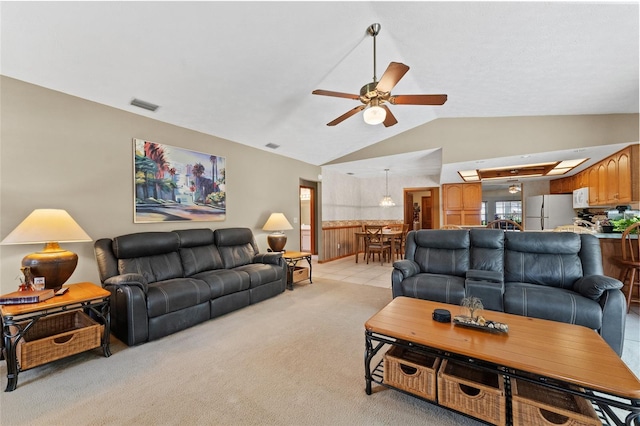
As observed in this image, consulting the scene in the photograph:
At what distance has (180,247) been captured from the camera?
3438 mm

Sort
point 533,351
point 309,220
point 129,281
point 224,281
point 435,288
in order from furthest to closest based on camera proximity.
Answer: point 309,220, point 224,281, point 435,288, point 129,281, point 533,351

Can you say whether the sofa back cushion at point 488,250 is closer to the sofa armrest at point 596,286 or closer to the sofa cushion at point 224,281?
the sofa armrest at point 596,286

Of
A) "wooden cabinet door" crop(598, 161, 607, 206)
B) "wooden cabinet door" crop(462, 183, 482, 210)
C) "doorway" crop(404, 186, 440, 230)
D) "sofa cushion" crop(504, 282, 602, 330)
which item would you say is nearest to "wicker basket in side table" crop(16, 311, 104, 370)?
"sofa cushion" crop(504, 282, 602, 330)

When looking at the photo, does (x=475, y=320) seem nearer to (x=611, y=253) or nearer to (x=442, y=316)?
(x=442, y=316)

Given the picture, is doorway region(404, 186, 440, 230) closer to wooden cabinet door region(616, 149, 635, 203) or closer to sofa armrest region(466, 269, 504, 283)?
wooden cabinet door region(616, 149, 635, 203)

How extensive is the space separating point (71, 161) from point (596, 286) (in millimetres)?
5116

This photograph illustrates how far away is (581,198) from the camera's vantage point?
543cm

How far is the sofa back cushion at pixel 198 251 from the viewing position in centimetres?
341

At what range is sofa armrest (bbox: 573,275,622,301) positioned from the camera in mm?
2154

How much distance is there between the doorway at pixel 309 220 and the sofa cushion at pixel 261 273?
2.40 m

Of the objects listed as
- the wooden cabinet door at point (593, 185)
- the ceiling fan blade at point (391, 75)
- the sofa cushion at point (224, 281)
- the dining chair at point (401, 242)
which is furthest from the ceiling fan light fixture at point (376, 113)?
the wooden cabinet door at point (593, 185)

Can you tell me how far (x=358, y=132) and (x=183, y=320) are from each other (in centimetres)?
418

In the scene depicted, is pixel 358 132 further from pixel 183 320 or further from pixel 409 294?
pixel 183 320

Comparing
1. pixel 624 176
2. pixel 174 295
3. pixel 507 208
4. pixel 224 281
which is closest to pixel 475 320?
pixel 224 281
